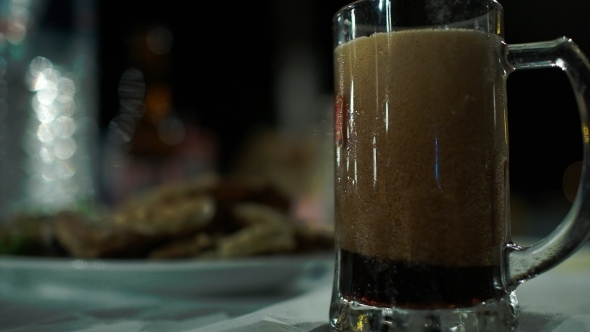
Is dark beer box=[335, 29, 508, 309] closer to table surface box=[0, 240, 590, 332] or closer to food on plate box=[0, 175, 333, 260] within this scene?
table surface box=[0, 240, 590, 332]

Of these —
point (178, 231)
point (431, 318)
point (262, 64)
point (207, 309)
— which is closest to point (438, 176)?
point (431, 318)

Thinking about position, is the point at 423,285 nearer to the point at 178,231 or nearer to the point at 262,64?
the point at 178,231

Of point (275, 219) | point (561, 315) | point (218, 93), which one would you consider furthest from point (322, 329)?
point (218, 93)

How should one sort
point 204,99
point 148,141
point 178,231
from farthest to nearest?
point 204,99, point 148,141, point 178,231

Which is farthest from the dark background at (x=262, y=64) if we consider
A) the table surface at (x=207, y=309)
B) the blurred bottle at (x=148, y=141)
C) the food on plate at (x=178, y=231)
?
the table surface at (x=207, y=309)

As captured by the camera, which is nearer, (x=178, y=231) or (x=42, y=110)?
(x=178, y=231)

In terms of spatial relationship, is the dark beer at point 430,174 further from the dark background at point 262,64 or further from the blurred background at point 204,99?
the dark background at point 262,64

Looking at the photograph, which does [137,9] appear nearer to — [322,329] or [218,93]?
[218,93]
